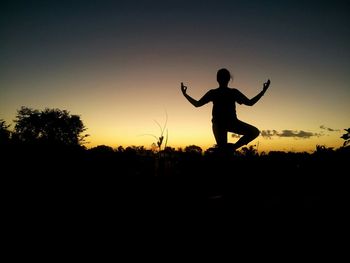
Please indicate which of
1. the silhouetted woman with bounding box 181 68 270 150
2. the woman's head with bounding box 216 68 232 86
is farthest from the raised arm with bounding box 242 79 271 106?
the woman's head with bounding box 216 68 232 86

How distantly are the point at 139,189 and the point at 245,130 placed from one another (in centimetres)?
241

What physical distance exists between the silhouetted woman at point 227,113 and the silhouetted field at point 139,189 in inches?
15.4

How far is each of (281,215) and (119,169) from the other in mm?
4331

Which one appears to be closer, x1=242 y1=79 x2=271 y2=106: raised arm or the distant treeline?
the distant treeline

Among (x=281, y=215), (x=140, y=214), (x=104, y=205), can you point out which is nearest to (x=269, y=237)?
(x=281, y=215)

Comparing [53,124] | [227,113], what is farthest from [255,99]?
[53,124]

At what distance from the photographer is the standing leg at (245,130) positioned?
484 centimetres

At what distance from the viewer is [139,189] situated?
14.6ft

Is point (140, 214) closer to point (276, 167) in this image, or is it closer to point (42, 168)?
point (42, 168)

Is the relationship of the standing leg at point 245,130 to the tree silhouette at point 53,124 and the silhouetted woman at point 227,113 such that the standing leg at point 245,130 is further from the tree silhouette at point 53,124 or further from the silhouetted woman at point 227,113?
the tree silhouette at point 53,124

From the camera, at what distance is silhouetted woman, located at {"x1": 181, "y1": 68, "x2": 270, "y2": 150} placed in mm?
4840

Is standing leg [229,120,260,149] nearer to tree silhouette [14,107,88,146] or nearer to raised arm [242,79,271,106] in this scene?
raised arm [242,79,271,106]

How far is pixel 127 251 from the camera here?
2.01m

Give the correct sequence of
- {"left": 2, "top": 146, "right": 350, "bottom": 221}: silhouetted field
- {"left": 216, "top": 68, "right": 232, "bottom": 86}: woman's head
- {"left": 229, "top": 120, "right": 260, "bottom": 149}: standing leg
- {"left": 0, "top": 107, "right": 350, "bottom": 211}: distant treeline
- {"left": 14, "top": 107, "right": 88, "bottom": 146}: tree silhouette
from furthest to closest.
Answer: {"left": 14, "top": 107, "right": 88, "bottom": 146}: tree silhouette < {"left": 216, "top": 68, "right": 232, "bottom": 86}: woman's head < {"left": 229, "top": 120, "right": 260, "bottom": 149}: standing leg < {"left": 0, "top": 107, "right": 350, "bottom": 211}: distant treeline < {"left": 2, "top": 146, "right": 350, "bottom": 221}: silhouetted field
